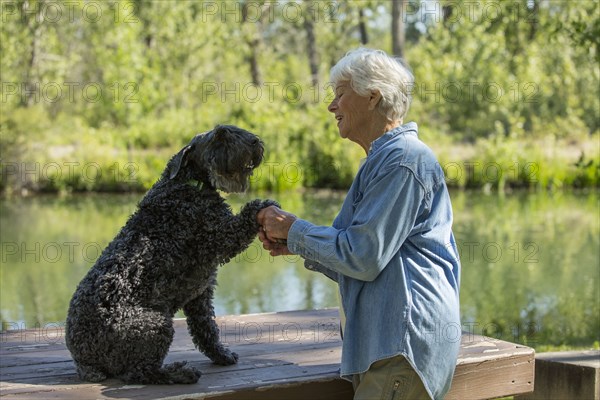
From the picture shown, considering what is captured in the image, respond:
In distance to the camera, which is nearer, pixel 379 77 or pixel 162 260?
pixel 379 77

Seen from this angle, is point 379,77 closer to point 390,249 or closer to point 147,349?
point 390,249

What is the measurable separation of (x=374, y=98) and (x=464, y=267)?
7.88 metres

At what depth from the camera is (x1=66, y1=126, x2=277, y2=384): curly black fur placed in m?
3.22

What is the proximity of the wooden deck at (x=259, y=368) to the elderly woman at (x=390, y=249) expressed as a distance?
1.87ft

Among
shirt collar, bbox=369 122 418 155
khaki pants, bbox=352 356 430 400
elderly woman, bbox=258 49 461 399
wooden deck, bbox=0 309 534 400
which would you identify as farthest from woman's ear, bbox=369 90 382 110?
→ wooden deck, bbox=0 309 534 400

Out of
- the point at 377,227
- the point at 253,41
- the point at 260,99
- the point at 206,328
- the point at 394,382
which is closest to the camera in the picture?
the point at 377,227

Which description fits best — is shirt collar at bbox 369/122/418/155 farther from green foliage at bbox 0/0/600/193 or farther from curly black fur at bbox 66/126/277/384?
green foliage at bbox 0/0/600/193

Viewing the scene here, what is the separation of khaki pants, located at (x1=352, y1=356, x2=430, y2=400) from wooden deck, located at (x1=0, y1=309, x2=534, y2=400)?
65 cm

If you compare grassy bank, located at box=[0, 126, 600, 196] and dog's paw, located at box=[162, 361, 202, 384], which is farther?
grassy bank, located at box=[0, 126, 600, 196]

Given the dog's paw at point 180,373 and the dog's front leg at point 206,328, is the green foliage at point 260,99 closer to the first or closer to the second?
the dog's front leg at point 206,328

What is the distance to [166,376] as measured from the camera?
11.0ft

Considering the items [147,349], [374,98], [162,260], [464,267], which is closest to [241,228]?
[162,260]

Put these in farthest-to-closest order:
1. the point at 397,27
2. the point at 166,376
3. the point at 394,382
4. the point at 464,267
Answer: the point at 397,27 < the point at 464,267 < the point at 166,376 < the point at 394,382

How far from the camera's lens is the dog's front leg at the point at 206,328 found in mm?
3580
